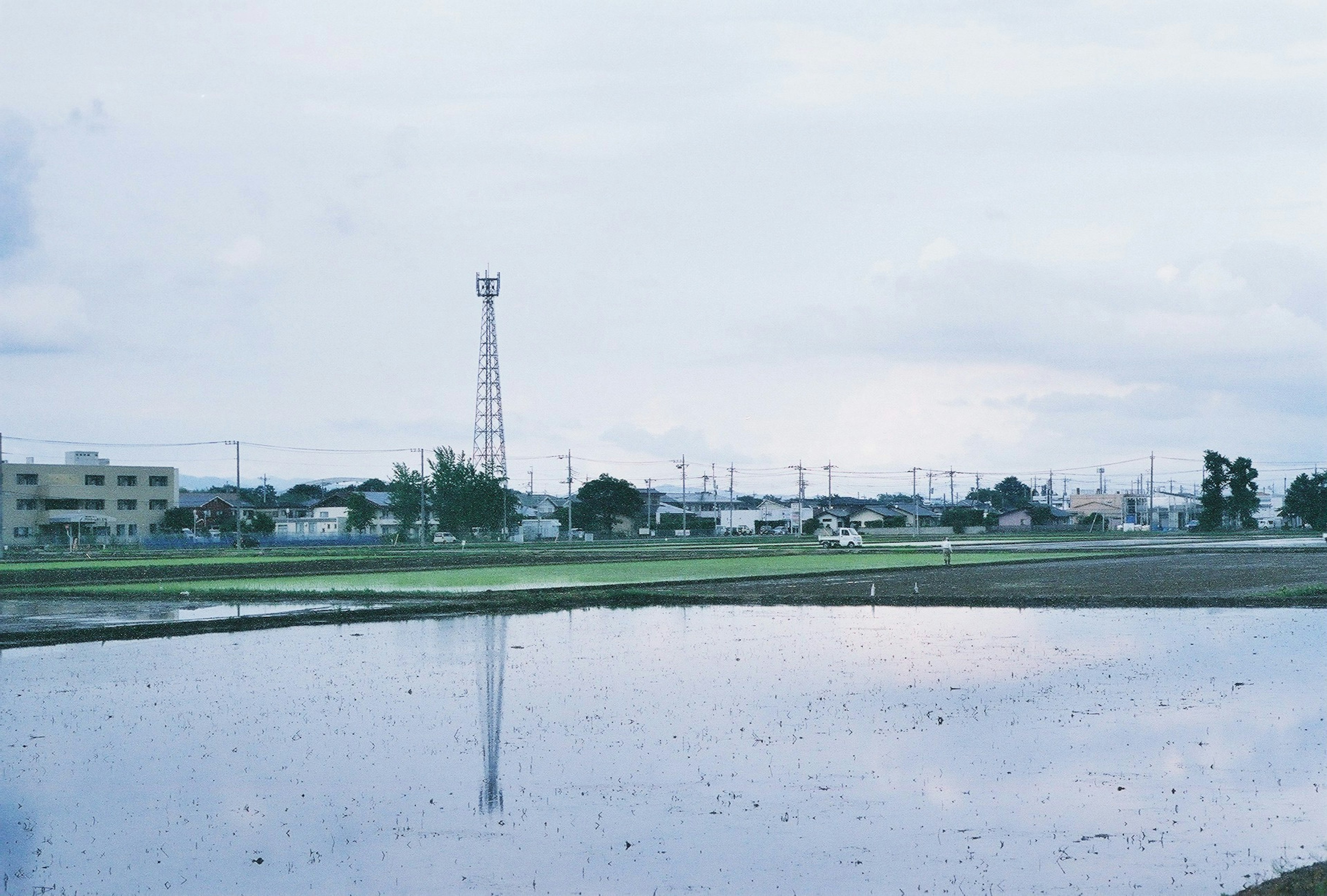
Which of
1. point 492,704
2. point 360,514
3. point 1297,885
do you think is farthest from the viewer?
point 360,514

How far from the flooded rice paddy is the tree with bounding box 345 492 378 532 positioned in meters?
124

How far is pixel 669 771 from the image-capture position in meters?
13.0

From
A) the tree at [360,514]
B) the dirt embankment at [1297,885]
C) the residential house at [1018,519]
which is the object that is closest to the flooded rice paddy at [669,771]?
the dirt embankment at [1297,885]

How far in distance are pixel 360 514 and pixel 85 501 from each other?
30399 mm

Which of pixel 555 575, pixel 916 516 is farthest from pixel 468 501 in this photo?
pixel 555 575

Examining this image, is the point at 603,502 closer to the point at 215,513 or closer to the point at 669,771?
the point at 215,513

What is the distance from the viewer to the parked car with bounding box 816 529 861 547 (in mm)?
88938

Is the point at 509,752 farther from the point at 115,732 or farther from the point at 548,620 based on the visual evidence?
the point at 548,620

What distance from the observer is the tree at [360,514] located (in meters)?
145

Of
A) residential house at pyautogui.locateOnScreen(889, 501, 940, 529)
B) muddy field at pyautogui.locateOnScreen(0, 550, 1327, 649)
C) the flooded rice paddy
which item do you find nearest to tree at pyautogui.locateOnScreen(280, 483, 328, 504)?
residential house at pyautogui.locateOnScreen(889, 501, 940, 529)

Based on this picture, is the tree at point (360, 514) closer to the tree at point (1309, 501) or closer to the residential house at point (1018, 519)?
the residential house at point (1018, 519)

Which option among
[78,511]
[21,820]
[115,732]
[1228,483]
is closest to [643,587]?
[115,732]

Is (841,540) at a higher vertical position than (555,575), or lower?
lower

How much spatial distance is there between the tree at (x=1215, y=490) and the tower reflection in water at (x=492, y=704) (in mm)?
129999
